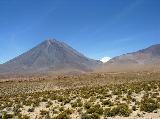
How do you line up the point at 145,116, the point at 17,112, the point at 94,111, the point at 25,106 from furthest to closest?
the point at 25,106, the point at 17,112, the point at 94,111, the point at 145,116

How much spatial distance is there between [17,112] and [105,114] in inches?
269

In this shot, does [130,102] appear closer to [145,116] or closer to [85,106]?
[85,106]

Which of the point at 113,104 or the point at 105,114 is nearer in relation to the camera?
the point at 105,114

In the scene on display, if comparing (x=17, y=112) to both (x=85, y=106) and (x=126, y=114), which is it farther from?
(x=126, y=114)

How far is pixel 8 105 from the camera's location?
29.3 metres

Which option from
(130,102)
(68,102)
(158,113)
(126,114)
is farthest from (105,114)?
(68,102)

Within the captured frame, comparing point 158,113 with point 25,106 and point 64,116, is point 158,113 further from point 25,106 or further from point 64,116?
point 25,106

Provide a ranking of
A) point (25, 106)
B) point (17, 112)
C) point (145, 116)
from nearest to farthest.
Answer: point (145, 116)
point (17, 112)
point (25, 106)

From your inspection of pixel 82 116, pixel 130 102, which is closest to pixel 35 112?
pixel 82 116

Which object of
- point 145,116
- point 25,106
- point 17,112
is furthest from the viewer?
point 25,106

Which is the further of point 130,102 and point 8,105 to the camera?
point 8,105

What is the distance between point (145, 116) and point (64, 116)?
4714 mm

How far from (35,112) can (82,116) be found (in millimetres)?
5319

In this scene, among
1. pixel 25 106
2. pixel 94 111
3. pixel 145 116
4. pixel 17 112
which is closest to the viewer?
pixel 145 116
